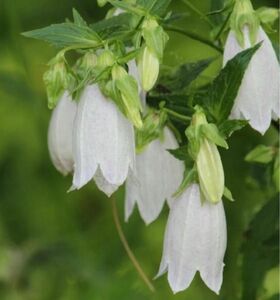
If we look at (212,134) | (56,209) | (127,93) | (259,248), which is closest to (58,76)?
(127,93)

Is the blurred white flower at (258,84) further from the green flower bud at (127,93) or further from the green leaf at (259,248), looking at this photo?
the green leaf at (259,248)

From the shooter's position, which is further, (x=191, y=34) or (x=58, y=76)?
(x=191, y=34)

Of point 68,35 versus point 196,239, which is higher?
point 68,35

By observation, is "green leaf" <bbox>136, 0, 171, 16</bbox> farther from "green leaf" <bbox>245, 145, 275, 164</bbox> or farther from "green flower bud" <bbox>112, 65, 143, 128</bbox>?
"green leaf" <bbox>245, 145, 275, 164</bbox>

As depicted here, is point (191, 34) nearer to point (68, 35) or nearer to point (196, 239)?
point (68, 35)

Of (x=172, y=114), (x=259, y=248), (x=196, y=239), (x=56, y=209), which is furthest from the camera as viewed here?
(x=56, y=209)

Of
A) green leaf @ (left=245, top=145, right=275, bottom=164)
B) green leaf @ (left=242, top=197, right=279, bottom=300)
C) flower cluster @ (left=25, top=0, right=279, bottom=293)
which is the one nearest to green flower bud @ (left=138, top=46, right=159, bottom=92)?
flower cluster @ (left=25, top=0, right=279, bottom=293)
